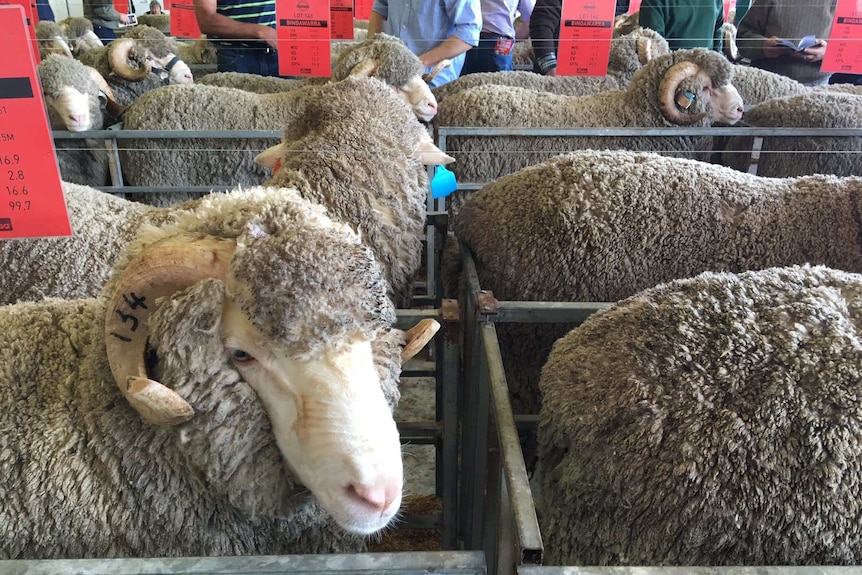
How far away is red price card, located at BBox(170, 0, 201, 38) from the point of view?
4613 millimetres

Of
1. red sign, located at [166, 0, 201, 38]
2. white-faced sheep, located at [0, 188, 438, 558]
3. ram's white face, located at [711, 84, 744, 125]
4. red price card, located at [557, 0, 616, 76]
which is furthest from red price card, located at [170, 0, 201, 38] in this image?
white-faced sheep, located at [0, 188, 438, 558]

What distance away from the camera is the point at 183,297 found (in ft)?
3.05

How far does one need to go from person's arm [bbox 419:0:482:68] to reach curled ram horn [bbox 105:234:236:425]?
10.2 ft

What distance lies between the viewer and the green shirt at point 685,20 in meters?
4.10

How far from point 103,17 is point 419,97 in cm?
671

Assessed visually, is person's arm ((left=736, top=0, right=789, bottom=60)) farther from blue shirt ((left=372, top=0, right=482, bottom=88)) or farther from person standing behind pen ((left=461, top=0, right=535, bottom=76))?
blue shirt ((left=372, top=0, right=482, bottom=88))

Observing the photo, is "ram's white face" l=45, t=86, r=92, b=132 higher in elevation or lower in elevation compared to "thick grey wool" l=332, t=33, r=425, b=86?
lower

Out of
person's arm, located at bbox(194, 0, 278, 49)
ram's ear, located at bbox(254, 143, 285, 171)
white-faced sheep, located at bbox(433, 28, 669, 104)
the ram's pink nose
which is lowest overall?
the ram's pink nose

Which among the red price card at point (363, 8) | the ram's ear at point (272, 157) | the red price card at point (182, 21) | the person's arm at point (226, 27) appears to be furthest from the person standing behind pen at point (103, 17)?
the ram's ear at point (272, 157)

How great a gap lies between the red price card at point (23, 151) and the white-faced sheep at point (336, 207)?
69cm

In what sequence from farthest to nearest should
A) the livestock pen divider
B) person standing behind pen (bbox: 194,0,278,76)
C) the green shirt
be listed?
the green shirt
person standing behind pen (bbox: 194,0,278,76)
the livestock pen divider

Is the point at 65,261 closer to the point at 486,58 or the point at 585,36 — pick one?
the point at 585,36

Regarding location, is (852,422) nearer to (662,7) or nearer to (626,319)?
(626,319)

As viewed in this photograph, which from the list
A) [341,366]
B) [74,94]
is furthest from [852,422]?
[74,94]
